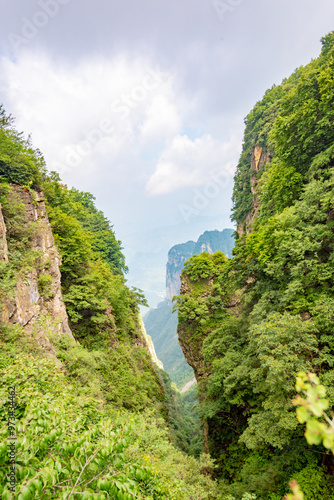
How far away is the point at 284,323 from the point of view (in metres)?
7.26

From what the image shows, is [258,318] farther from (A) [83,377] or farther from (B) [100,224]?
(B) [100,224]

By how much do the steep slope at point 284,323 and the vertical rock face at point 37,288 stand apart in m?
8.74

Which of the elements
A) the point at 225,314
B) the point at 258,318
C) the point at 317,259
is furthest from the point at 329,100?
the point at 225,314

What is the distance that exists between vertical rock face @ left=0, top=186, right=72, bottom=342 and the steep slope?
8.74 meters

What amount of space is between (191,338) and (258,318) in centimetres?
1048

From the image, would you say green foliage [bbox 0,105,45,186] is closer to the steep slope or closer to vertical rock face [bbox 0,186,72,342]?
vertical rock face [bbox 0,186,72,342]

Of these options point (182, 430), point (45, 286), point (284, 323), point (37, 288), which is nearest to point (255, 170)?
point (284, 323)

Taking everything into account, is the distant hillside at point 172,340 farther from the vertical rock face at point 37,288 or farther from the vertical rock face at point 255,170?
the vertical rock face at point 37,288

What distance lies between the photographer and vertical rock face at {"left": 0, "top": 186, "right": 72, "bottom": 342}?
824 cm

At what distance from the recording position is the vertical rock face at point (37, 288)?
8.24 metres

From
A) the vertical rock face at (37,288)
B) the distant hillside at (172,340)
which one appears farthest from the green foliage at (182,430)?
the distant hillside at (172,340)

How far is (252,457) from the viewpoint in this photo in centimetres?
1053

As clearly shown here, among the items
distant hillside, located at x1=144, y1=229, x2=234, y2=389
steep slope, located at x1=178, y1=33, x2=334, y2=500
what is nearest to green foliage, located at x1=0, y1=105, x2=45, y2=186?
steep slope, located at x1=178, y1=33, x2=334, y2=500

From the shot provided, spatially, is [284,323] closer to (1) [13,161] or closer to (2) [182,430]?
(1) [13,161]
